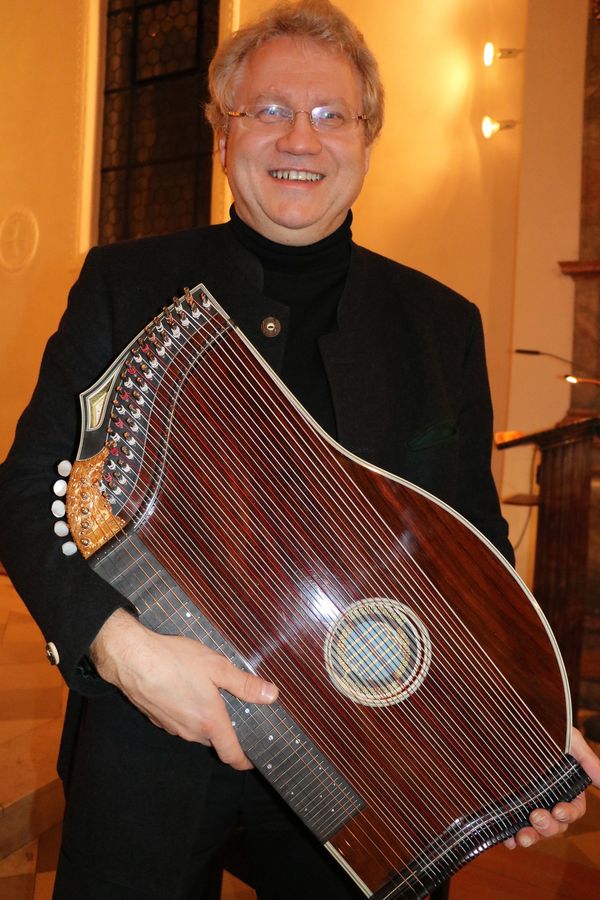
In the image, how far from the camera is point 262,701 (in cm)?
96

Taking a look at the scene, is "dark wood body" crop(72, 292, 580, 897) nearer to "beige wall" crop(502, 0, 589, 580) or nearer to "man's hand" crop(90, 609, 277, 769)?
"man's hand" crop(90, 609, 277, 769)

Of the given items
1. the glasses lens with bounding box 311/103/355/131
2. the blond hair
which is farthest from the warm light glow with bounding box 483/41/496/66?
the glasses lens with bounding box 311/103/355/131

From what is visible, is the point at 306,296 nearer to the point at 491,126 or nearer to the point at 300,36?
the point at 300,36

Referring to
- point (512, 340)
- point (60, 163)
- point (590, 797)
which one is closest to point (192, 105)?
point (60, 163)

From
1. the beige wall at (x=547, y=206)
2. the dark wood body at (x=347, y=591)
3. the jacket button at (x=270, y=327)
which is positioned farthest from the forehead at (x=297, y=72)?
the beige wall at (x=547, y=206)

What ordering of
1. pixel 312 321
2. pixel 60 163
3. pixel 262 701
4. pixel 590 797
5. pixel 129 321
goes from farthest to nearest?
pixel 60 163 → pixel 590 797 → pixel 312 321 → pixel 129 321 → pixel 262 701

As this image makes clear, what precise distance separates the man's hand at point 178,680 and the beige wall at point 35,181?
683 cm

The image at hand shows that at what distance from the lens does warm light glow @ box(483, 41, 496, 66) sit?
5613mm

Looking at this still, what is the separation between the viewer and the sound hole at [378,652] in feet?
3.33

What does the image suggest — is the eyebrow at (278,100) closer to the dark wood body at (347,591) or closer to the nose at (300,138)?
the nose at (300,138)

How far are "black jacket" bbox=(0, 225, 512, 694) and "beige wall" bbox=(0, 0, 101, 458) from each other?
6564mm

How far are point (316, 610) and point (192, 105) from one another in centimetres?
786

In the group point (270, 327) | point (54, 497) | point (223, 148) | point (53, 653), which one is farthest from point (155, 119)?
point (53, 653)

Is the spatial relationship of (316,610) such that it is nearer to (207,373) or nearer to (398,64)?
(207,373)
